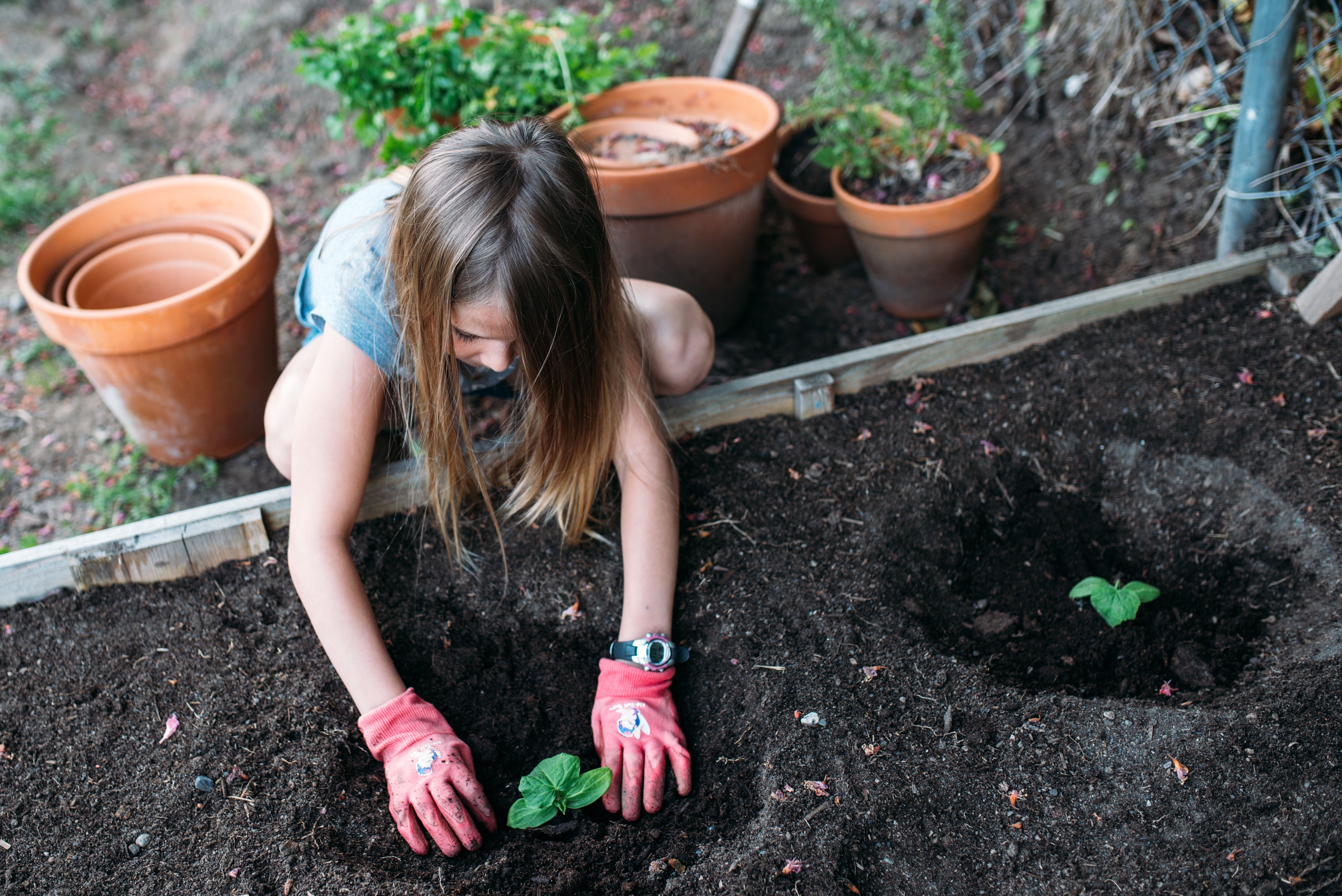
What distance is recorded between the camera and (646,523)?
162cm

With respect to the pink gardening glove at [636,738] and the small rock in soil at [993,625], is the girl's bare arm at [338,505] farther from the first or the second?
the small rock in soil at [993,625]

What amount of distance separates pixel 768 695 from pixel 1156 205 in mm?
1898

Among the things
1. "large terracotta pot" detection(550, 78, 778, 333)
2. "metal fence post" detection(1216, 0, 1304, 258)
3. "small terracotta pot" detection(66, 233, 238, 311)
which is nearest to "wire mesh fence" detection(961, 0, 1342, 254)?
"metal fence post" detection(1216, 0, 1304, 258)

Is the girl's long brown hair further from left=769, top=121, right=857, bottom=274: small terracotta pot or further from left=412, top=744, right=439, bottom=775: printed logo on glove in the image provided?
left=769, top=121, right=857, bottom=274: small terracotta pot

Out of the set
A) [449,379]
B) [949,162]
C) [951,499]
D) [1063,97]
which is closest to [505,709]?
[449,379]

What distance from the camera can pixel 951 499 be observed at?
179 cm

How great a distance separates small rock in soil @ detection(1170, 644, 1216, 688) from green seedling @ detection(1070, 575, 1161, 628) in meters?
0.09

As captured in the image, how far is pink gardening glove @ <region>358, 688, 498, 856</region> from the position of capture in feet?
4.35

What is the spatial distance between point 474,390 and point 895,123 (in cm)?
153

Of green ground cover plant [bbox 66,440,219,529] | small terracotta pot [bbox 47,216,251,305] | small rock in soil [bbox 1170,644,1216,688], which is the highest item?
small terracotta pot [bbox 47,216,251,305]

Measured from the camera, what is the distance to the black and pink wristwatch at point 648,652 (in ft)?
4.92

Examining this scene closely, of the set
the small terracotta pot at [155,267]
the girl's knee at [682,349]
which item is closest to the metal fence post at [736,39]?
the girl's knee at [682,349]

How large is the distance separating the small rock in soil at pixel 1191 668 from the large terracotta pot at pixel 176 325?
2.17 meters

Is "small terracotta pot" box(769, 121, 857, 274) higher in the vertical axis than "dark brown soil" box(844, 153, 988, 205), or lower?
lower
